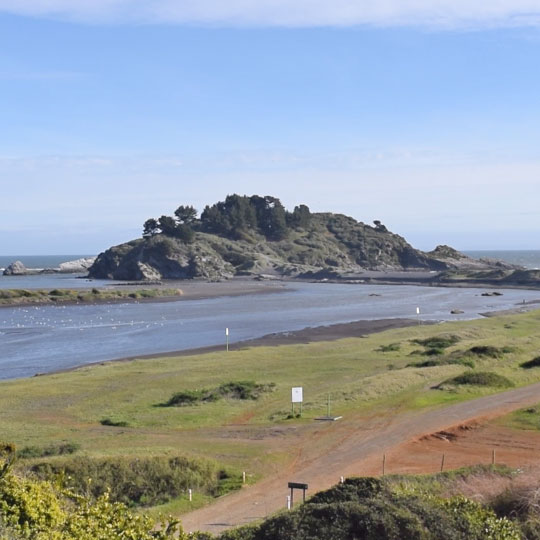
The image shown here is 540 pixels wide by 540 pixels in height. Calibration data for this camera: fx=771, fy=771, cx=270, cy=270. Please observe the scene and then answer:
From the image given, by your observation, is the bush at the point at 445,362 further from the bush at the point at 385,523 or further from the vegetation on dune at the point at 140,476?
the bush at the point at 385,523

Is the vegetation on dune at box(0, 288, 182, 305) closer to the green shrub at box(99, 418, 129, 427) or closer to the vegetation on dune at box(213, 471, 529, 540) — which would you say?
the green shrub at box(99, 418, 129, 427)

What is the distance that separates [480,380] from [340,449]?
14.9m

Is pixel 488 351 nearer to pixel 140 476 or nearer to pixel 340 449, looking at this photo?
pixel 340 449

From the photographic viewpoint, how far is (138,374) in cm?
4825

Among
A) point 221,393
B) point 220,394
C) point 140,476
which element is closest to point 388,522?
point 140,476

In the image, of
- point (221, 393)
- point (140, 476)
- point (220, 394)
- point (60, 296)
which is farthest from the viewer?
point (60, 296)

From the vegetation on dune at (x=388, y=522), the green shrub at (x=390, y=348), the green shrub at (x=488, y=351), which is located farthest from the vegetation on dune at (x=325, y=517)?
the green shrub at (x=390, y=348)

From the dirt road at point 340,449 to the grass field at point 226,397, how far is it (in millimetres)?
1123

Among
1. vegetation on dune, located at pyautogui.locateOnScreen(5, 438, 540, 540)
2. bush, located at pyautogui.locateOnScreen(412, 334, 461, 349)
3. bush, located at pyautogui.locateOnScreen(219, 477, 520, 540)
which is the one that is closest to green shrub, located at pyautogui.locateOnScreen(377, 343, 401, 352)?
bush, located at pyautogui.locateOnScreen(412, 334, 461, 349)

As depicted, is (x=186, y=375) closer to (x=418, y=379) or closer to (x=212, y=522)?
(x=418, y=379)

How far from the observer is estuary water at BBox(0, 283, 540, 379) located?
65.3m

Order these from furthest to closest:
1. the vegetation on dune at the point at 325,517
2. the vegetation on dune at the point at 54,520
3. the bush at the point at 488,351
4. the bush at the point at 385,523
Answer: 1. the bush at the point at 488,351
2. the bush at the point at 385,523
3. the vegetation on dune at the point at 325,517
4. the vegetation on dune at the point at 54,520

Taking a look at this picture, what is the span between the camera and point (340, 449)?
28.3m

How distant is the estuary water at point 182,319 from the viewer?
214ft
